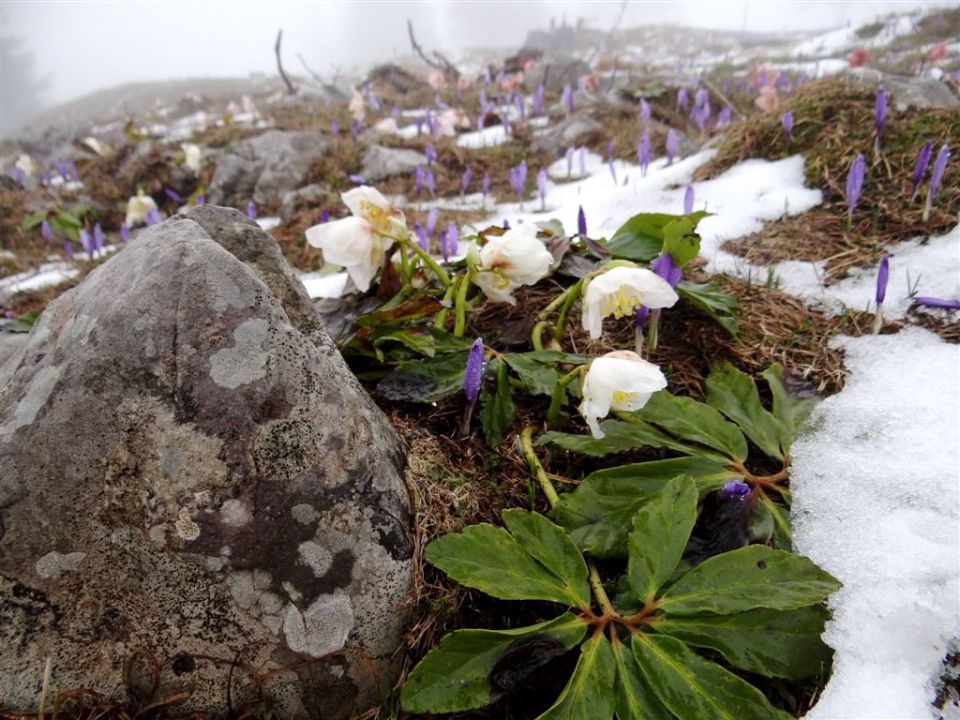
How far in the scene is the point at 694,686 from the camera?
38.4 inches

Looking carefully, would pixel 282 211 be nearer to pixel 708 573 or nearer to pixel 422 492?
pixel 422 492

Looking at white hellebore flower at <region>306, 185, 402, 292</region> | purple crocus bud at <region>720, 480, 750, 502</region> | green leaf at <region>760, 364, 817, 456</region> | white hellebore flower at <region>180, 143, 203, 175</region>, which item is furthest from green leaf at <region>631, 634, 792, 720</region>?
white hellebore flower at <region>180, 143, 203, 175</region>

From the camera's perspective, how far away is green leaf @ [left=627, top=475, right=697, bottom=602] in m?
1.10

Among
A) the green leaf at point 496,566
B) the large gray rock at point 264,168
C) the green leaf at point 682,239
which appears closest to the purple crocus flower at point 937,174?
the green leaf at point 682,239

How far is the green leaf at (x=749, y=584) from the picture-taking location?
1012 millimetres

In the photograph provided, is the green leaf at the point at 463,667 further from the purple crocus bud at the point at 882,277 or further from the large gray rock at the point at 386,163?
the large gray rock at the point at 386,163

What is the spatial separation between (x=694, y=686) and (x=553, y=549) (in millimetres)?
338

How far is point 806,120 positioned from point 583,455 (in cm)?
268

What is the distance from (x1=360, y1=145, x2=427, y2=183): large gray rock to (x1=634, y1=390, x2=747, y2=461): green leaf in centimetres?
515

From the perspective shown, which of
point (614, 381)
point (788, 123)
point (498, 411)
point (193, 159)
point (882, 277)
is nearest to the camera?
point (614, 381)

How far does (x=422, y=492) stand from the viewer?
1331 mm

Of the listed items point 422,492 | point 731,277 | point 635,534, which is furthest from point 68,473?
point 731,277

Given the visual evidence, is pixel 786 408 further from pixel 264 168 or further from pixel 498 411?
pixel 264 168

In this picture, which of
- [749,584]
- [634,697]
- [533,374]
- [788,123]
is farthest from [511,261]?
[788,123]
